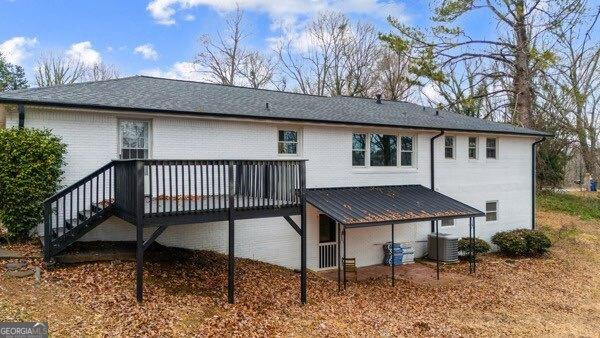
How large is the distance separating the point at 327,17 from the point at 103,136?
32.3 meters

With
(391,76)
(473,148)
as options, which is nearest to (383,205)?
(473,148)

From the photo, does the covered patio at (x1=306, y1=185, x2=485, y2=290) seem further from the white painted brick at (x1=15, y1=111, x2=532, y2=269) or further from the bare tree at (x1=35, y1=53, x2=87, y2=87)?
Answer: the bare tree at (x1=35, y1=53, x2=87, y2=87)

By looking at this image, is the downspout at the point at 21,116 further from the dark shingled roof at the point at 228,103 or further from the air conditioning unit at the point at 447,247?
the air conditioning unit at the point at 447,247

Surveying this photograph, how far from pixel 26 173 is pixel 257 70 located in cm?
3035

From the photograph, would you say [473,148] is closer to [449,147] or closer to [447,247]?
[449,147]

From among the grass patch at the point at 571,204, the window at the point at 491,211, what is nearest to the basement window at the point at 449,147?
the window at the point at 491,211

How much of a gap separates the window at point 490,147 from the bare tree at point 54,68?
123ft

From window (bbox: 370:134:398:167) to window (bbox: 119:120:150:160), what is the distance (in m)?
7.97

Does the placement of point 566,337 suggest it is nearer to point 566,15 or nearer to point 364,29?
point 566,15

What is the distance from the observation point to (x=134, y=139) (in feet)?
36.8

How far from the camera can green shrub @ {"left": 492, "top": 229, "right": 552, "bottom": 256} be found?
→ 17.3 m

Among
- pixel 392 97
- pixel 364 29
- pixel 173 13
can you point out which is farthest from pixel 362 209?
pixel 364 29

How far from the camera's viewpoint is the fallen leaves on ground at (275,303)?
23.8 feet

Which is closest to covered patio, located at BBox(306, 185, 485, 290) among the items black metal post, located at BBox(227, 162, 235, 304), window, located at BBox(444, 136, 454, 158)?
window, located at BBox(444, 136, 454, 158)
